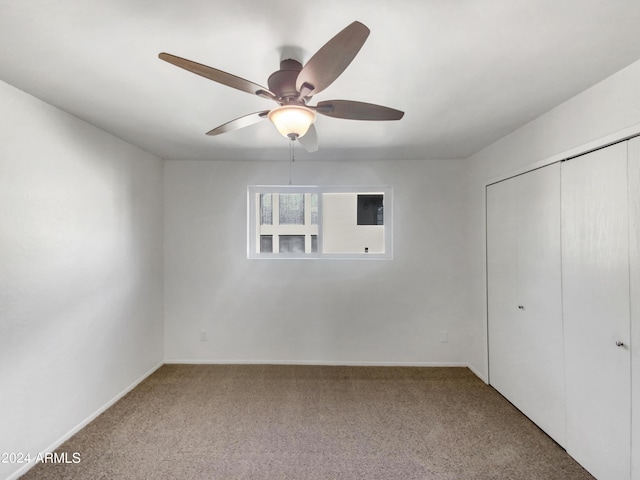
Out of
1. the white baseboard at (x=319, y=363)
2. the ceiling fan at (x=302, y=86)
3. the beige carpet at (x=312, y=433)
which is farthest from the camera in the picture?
the white baseboard at (x=319, y=363)

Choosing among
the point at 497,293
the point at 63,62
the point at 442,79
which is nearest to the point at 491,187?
the point at 497,293

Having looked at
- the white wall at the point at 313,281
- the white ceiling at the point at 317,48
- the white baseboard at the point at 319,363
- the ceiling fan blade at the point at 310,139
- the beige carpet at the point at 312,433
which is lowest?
the beige carpet at the point at 312,433

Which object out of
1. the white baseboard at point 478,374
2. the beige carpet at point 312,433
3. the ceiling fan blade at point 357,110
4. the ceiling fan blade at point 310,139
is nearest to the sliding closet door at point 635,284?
the beige carpet at point 312,433

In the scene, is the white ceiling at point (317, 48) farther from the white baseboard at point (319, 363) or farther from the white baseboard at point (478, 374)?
the white baseboard at point (319, 363)

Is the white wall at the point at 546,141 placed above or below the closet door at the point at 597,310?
above

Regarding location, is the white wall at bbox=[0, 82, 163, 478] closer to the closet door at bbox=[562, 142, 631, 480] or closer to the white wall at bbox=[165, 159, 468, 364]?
the white wall at bbox=[165, 159, 468, 364]

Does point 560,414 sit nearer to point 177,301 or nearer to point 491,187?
point 491,187

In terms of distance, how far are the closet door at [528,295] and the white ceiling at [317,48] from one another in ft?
2.16

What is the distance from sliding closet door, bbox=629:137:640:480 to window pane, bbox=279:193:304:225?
8.85 feet

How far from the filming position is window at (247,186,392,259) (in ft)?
11.3

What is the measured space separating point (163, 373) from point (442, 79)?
3.59m

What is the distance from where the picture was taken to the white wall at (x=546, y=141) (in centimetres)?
157

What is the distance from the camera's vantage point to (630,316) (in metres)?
1.55

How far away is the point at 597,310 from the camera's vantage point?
1733 mm
